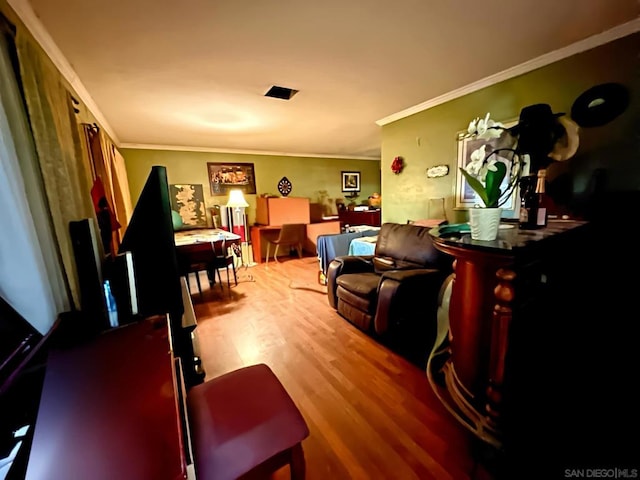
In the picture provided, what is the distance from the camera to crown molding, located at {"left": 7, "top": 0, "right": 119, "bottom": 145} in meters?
1.31

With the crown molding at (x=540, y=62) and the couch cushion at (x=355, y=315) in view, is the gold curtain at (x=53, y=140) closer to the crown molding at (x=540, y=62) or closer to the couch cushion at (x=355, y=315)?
the couch cushion at (x=355, y=315)

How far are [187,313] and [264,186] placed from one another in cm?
437

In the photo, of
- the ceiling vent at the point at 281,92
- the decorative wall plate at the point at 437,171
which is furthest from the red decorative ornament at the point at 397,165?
the ceiling vent at the point at 281,92

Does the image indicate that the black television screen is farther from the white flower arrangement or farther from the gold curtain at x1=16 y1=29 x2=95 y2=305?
the white flower arrangement

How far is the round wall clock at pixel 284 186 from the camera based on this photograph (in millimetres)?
5742

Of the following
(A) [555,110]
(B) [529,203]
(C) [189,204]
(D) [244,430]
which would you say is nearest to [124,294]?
(D) [244,430]

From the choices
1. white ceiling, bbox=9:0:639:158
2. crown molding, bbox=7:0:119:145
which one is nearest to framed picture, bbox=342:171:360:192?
white ceiling, bbox=9:0:639:158

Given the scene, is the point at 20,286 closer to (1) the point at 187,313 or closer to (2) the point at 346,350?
(1) the point at 187,313

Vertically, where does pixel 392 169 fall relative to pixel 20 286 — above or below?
above

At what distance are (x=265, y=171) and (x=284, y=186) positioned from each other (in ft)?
1.72

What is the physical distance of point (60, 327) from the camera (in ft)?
3.61

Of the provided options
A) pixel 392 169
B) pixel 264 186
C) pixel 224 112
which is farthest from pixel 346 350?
pixel 264 186

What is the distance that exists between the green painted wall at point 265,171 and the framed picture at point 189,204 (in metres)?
0.10

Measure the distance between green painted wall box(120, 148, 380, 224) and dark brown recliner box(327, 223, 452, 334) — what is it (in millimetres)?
3439
